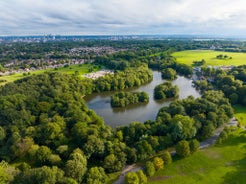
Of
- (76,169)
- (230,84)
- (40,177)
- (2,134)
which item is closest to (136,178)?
(76,169)

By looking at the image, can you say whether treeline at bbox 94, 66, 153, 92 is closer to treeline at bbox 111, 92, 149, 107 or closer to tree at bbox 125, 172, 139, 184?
treeline at bbox 111, 92, 149, 107

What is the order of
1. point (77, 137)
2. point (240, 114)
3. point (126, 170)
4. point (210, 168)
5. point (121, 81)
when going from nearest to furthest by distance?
point (126, 170), point (210, 168), point (77, 137), point (240, 114), point (121, 81)

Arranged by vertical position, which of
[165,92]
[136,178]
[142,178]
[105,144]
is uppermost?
[165,92]

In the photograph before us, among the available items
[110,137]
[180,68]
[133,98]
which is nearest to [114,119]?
[133,98]

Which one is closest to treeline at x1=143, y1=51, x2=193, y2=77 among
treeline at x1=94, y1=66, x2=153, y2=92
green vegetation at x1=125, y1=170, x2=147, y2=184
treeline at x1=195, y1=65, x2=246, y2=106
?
treeline at x1=195, y1=65, x2=246, y2=106

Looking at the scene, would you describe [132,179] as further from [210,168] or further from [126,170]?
[210,168]

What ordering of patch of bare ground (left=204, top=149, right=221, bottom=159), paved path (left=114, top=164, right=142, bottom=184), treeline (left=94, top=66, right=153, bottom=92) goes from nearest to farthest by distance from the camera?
1. paved path (left=114, top=164, right=142, bottom=184)
2. patch of bare ground (left=204, top=149, right=221, bottom=159)
3. treeline (left=94, top=66, right=153, bottom=92)

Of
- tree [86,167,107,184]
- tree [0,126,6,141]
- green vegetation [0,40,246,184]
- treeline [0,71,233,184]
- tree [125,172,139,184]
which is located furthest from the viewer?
tree [0,126,6,141]
